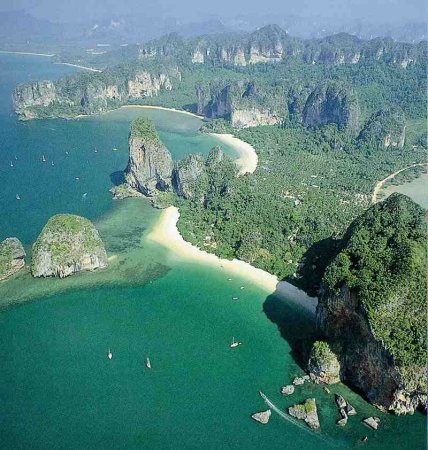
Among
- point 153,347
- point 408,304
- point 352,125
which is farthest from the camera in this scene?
point 352,125

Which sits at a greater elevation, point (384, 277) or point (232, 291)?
point (384, 277)

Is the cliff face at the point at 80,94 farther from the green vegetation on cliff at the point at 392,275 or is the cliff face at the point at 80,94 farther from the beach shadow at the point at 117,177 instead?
the green vegetation on cliff at the point at 392,275

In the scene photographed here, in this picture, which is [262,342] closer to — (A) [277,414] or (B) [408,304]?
(A) [277,414]

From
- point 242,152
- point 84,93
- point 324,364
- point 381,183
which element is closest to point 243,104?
point 242,152

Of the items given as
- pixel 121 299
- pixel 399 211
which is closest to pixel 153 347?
pixel 121 299

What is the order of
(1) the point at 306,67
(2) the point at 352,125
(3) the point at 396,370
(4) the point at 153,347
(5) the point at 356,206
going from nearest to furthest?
1. (3) the point at 396,370
2. (4) the point at 153,347
3. (5) the point at 356,206
4. (2) the point at 352,125
5. (1) the point at 306,67
